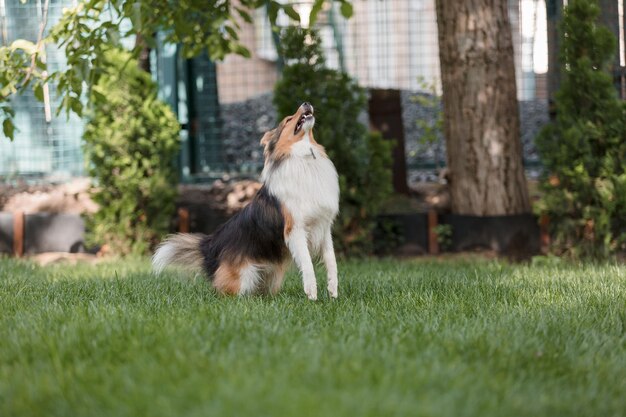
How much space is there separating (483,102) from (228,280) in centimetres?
368

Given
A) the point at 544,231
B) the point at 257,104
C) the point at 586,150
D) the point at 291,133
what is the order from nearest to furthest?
1. the point at 291,133
2. the point at 586,150
3. the point at 544,231
4. the point at 257,104

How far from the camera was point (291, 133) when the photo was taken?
17.1 feet

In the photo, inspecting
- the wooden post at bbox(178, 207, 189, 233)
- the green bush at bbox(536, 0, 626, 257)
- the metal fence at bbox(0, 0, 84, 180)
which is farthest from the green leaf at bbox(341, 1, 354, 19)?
the metal fence at bbox(0, 0, 84, 180)

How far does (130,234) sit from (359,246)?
2.35 metres

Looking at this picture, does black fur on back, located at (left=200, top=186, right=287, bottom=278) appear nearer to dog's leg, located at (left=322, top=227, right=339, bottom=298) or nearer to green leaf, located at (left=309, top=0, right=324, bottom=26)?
dog's leg, located at (left=322, top=227, right=339, bottom=298)

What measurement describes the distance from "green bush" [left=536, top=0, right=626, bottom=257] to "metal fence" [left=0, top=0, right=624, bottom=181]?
2.01m

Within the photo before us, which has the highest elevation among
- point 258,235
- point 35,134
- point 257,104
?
point 257,104

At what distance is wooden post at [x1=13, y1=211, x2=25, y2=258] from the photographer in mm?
8961

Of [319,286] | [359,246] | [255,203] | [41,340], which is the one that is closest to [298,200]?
[255,203]

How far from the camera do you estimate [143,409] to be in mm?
2803

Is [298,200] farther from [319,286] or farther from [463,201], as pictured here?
[463,201]

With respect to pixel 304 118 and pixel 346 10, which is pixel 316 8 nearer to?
pixel 346 10

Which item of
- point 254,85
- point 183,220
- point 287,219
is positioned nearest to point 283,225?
point 287,219

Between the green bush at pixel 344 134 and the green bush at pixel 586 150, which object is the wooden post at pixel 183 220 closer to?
the green bush at pixel 344 134
